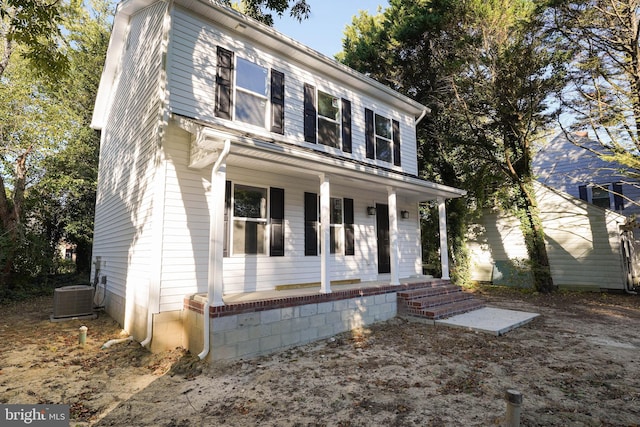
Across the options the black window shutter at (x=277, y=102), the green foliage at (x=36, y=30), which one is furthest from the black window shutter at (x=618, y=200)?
the green foliage at (x=36, y=30)

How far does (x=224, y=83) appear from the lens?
6707 millimetres

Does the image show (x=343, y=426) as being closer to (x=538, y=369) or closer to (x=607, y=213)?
(x=538, y=369)

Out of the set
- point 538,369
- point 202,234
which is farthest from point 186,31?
point 538,369

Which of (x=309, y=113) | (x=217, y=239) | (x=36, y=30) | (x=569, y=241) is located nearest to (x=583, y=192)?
(x=569, y=241)

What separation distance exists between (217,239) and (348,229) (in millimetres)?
4365

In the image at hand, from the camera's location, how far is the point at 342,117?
8.96m

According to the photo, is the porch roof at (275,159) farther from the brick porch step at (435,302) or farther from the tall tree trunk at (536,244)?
the tall tree trunk at (536,244)

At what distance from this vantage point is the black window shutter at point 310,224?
768cm

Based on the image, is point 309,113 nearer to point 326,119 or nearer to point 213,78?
point 326,119

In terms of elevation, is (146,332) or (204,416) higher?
(146,332)

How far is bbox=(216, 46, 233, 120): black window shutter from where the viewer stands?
6.61 metres

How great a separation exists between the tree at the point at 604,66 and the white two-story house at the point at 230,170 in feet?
17.7

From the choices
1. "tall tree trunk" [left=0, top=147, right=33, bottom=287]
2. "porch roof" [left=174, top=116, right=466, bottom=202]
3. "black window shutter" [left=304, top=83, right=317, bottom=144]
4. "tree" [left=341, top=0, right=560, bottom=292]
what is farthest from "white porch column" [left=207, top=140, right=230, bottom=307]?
"tall tree trunk" [left=0, top=147, right=33, bottom=287]

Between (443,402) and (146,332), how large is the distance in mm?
4673
